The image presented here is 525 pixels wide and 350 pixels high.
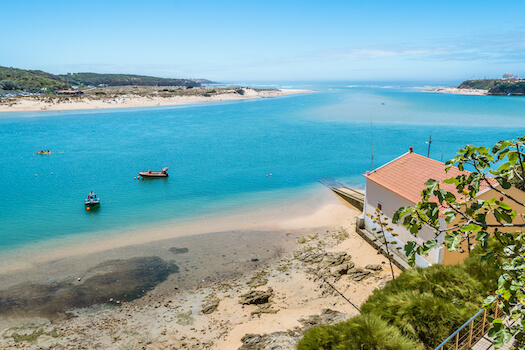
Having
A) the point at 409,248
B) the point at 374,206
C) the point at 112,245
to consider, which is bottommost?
the point at 112,245

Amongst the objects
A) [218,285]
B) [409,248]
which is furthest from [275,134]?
[409,248]

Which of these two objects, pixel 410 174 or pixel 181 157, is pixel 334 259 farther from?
pixel 181 157

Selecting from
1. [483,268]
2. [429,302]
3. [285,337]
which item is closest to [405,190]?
[483,268]

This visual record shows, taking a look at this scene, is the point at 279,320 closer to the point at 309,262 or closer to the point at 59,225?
the point at 309,262

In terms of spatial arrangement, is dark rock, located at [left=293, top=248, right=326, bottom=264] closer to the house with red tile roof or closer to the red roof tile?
the house with red tile roof

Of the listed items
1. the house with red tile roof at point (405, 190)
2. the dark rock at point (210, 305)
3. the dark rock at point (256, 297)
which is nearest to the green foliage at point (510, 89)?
the house with red tile roof at point (405, 190)

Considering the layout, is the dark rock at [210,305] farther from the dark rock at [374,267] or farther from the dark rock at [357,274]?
Answer: the dark rock at [374,267]
